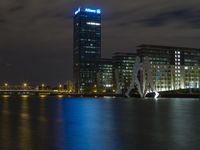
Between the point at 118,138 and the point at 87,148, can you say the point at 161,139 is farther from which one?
the point at 87,148

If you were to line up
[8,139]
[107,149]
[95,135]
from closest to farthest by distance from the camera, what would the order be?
[107,149]
[8,139]
[95,135]

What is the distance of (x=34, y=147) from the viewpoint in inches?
1318

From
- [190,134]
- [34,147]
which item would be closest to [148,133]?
[190,134]

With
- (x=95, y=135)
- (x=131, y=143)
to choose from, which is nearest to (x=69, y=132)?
(x=95, y=135)

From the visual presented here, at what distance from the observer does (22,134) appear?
4188cm

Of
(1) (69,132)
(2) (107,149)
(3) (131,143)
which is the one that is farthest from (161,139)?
(1) (69,132)

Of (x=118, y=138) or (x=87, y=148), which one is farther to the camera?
(x=118, y=138)

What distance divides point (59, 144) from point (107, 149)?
4.49m

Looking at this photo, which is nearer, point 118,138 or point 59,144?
point 59,144

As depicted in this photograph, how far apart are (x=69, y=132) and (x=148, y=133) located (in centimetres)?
789

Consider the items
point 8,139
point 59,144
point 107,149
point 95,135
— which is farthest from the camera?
point 95,135

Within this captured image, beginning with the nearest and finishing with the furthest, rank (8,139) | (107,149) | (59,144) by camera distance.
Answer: (107,149) → (59,144) → (8,139)

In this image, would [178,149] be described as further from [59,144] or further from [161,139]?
[59,144]

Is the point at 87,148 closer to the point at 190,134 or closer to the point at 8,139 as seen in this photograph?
the point at 8,139
